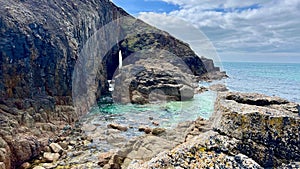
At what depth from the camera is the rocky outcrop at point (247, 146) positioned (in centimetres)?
491

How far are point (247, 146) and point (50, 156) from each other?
644 inches

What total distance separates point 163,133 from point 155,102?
21.2m

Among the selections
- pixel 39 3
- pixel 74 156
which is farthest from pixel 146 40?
pixel 74 156

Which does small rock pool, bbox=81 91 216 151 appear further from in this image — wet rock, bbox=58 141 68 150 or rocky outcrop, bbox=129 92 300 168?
rocky outcrop, bbox=129 92 300 168

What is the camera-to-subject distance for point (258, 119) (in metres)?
5.21

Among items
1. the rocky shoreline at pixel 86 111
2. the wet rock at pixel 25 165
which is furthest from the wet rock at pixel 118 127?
the wet rock at pixel 25 165

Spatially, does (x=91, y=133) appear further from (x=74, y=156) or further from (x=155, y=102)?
(x=155, y=102)

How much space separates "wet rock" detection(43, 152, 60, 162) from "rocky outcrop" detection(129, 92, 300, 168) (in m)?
14.7

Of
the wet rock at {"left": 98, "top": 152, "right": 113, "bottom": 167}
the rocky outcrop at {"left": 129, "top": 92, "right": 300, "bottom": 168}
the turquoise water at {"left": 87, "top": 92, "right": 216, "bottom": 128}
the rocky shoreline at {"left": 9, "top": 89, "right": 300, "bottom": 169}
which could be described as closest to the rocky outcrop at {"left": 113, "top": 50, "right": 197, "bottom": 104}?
the turquoise water at {"left": 87, "top": 92, "right": 216, "bottom": 128}

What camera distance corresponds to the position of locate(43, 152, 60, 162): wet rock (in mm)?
17609

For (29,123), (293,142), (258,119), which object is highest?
(258,119)

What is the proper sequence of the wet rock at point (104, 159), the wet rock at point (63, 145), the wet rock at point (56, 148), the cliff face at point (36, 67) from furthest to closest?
the wet rock at point (63, 145)
the wet rock at point (56, 148)
the cliff face at point (36, 67)
the wet rock at point (104, 159)

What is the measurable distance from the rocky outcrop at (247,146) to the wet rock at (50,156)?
48.3ft

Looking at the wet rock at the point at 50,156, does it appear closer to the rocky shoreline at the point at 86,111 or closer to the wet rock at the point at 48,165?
the rocky shoreline at the point at 86,111
